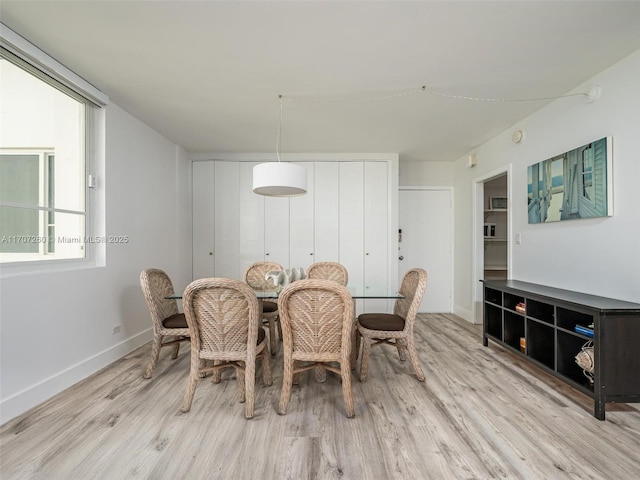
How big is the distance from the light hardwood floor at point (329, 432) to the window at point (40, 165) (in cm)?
117

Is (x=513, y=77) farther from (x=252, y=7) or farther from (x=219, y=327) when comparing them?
(x=219, y=327)

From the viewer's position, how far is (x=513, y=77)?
2332 mm

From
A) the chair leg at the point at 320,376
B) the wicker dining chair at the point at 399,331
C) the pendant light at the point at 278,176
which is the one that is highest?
the pendant light at the point at 278,176

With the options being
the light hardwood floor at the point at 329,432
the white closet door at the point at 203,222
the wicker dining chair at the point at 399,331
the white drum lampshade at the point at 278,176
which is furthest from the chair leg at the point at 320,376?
the white closet door at the point at 203,222

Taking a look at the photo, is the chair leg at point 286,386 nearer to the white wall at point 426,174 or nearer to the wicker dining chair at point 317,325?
the wicker dining chair at point 317,325

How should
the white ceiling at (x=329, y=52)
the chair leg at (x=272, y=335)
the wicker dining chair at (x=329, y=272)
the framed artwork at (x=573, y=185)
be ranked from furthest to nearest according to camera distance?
the wicker dining chair at (x=329, y=272) < the chair leg at (x=272, y=335) < the framed artwork at (x=573, y=185) < the white ceiling at (x=329, y=52)

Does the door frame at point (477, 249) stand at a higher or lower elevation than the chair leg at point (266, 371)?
higher

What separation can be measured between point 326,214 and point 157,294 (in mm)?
2562

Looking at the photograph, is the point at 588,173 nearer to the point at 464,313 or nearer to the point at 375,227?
the point at 375,227

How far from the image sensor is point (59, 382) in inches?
86.4

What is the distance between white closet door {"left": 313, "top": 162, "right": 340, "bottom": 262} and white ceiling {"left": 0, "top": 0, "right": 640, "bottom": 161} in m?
1.27

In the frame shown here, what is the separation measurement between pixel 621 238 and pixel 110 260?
14.0 ft

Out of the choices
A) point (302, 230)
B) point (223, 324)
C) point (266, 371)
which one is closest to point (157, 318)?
point (223, 324)

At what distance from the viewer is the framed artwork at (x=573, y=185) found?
7.18 feet
